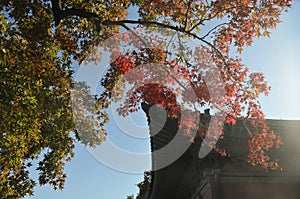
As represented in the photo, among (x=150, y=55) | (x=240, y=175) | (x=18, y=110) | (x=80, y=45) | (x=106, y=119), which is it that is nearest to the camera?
(x=18, y=110)

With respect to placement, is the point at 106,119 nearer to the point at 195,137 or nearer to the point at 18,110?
the point at 195,137

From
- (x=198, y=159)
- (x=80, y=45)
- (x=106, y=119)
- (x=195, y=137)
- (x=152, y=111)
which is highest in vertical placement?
(x=80, y=45)

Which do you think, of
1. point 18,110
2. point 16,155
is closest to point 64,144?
point 16,155

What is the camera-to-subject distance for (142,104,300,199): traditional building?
8547mm

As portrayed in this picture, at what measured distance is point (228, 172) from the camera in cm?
869

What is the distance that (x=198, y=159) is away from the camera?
367 inches

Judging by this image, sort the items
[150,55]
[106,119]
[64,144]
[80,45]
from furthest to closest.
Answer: [64,144], [106,119], [80,45], [150,55]

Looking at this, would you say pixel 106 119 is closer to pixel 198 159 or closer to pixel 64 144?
pixel 64 144

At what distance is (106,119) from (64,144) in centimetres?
267

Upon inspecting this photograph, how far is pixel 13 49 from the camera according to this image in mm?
7496

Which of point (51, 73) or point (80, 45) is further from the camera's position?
point (80, 45)

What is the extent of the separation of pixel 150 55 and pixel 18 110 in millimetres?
4589

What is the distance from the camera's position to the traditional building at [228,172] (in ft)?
28.0

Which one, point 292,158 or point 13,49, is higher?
point 13,49
